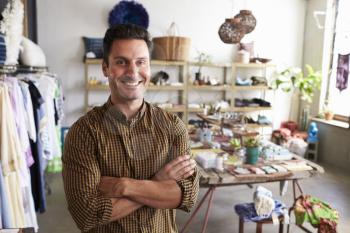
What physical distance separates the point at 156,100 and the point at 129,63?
14.0ft

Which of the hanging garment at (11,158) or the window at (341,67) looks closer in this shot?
the hanging garment at (11,158)

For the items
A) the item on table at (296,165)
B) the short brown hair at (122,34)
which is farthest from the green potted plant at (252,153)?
the short brown hair at (122,34)

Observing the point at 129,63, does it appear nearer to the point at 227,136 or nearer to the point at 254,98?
the point at 227,136

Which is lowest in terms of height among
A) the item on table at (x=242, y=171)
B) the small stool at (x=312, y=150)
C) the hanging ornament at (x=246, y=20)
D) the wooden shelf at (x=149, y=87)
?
the small stool at (x=312, y=150)

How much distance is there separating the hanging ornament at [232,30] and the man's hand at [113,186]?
9.28ft

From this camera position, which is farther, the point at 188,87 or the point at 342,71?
the point at 188,87

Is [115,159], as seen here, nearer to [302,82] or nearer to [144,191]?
[144,191]

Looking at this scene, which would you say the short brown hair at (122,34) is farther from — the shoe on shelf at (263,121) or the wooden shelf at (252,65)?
the shoe on shelf at (263,121)

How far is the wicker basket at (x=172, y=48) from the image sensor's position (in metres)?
4.89

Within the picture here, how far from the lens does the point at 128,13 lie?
499cm

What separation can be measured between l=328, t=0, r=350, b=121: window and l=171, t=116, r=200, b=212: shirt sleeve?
4434 millimetres

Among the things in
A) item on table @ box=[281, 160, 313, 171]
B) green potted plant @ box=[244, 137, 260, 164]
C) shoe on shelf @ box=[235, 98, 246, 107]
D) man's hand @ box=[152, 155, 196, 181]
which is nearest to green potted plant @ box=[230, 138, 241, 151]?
green potted plant @ box=[244, 137, 260, 164]

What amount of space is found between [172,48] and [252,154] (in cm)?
275

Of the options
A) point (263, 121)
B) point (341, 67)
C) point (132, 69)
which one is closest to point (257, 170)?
point (132, 69)
